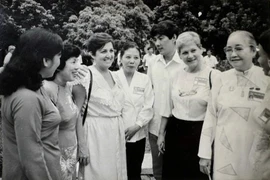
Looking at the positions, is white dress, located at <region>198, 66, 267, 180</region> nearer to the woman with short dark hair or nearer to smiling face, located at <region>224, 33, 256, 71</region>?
smiling face, located at <region>224, 33, 256, 71</region>

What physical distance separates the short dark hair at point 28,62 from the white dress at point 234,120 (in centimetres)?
76

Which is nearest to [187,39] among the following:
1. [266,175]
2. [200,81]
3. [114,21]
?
[200,81]

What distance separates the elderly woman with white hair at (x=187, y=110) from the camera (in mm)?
1729

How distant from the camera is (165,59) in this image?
2.12 meters

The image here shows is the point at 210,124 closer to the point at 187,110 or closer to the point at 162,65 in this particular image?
the point at 187,110

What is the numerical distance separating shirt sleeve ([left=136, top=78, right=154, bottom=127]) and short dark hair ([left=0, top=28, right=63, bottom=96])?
96 cm

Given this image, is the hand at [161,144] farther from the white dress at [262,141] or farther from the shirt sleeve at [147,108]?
the white dress at [262,141]

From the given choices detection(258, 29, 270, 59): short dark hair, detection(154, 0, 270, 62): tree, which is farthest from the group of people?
detection(154, 0, 270, 62): tree

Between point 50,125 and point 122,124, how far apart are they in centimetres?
80

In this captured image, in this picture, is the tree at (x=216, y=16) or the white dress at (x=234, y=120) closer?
the white dress at (x=234, y=120)

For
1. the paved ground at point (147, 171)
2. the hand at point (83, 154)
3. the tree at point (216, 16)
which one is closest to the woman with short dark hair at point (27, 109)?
the hand at point (83, 154)

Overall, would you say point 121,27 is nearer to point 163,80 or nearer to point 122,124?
point 163,80

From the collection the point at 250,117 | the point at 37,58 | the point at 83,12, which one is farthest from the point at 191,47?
the point at 37,58

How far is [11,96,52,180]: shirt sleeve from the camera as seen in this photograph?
1022 millimetres
